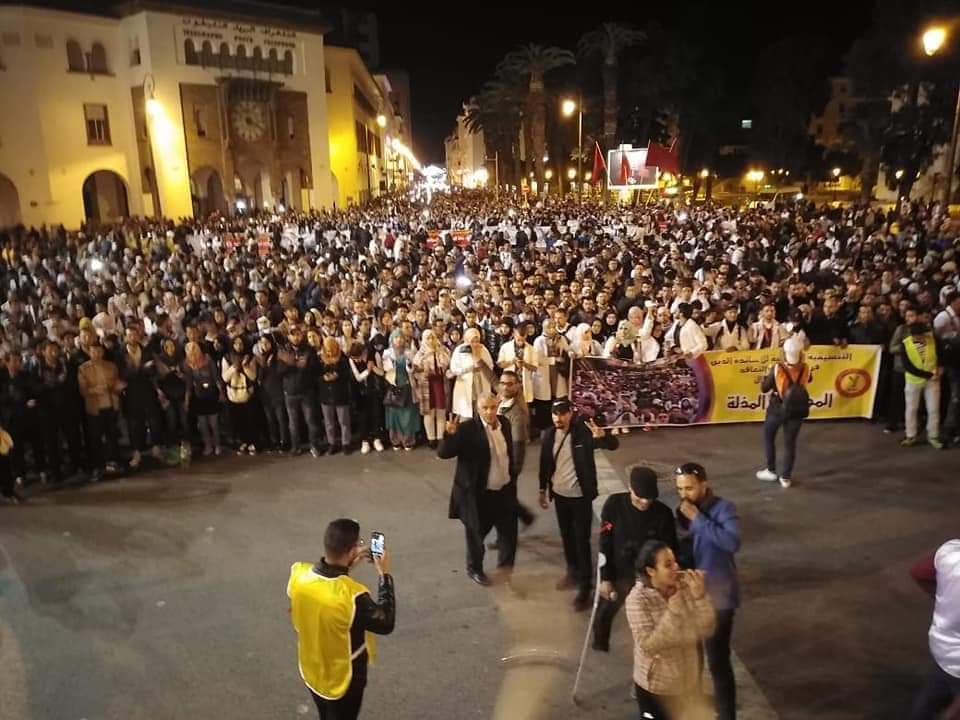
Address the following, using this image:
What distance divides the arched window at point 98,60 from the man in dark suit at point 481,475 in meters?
40.6

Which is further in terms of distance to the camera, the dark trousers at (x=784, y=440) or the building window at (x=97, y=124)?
the building window at (x=97, y=124)

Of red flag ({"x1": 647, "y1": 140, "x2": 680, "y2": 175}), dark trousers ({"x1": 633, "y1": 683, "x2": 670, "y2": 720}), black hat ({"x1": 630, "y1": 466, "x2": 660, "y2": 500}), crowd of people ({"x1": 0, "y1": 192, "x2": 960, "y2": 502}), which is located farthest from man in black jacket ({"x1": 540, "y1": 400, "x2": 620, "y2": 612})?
red flag ({"x1": 647, "y1": 140, "x2": 680, "y2": 175})

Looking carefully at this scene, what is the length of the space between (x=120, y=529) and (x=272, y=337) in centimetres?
333

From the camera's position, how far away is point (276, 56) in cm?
4541

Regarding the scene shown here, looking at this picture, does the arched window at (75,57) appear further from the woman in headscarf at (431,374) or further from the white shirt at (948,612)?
the white shirt at (948,612)

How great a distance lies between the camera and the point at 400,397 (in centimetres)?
979

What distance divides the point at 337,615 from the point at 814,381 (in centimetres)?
837

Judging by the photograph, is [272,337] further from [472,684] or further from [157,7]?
[157,7]

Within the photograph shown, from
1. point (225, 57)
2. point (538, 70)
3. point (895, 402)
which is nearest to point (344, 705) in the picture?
point (895, 402)

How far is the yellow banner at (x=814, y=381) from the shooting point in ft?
33.5

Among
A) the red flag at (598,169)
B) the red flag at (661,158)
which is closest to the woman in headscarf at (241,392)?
the red flag at (661,158)

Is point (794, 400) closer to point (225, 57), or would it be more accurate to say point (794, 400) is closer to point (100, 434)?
point (100, 434)

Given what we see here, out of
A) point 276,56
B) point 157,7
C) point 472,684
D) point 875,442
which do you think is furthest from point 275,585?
point 276,56

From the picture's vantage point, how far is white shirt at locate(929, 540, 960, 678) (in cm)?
370
